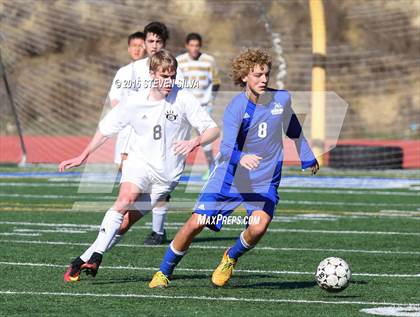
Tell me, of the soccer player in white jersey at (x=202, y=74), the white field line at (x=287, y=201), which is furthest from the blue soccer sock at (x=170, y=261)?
the soccer player in white jersey at (x=202, y=74)

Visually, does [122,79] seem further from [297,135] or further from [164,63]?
[297,135]

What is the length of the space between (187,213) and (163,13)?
41.7 feet

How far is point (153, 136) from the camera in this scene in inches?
347

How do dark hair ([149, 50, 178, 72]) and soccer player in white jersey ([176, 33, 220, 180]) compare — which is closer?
dark hair ([149, 50, 178, 72])

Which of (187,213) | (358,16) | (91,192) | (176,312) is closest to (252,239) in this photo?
(176,312)

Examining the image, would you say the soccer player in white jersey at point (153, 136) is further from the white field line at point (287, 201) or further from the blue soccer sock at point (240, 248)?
the white field line at point (287, 201)

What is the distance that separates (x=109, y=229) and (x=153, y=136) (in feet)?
2.58

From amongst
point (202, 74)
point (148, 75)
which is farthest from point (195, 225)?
point (202, 74)

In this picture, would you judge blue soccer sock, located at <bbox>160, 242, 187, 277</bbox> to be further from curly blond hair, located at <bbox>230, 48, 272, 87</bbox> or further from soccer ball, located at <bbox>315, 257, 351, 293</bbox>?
curly blond hair, located at <bbox>230, 48, 272, 87</bbox>

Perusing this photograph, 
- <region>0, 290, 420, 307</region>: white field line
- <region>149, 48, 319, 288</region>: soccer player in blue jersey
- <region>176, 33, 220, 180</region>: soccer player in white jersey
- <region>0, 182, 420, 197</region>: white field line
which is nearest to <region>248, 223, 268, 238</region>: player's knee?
<region>149, 48, 319, 288</region>: soccer player in blue jersey

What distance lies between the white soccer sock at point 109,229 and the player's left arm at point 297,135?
1413 mm

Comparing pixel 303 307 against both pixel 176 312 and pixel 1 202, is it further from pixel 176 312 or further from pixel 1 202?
pixel 1 202

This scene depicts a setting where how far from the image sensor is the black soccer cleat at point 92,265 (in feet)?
27.5

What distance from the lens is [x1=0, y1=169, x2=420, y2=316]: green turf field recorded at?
7.45 metres
